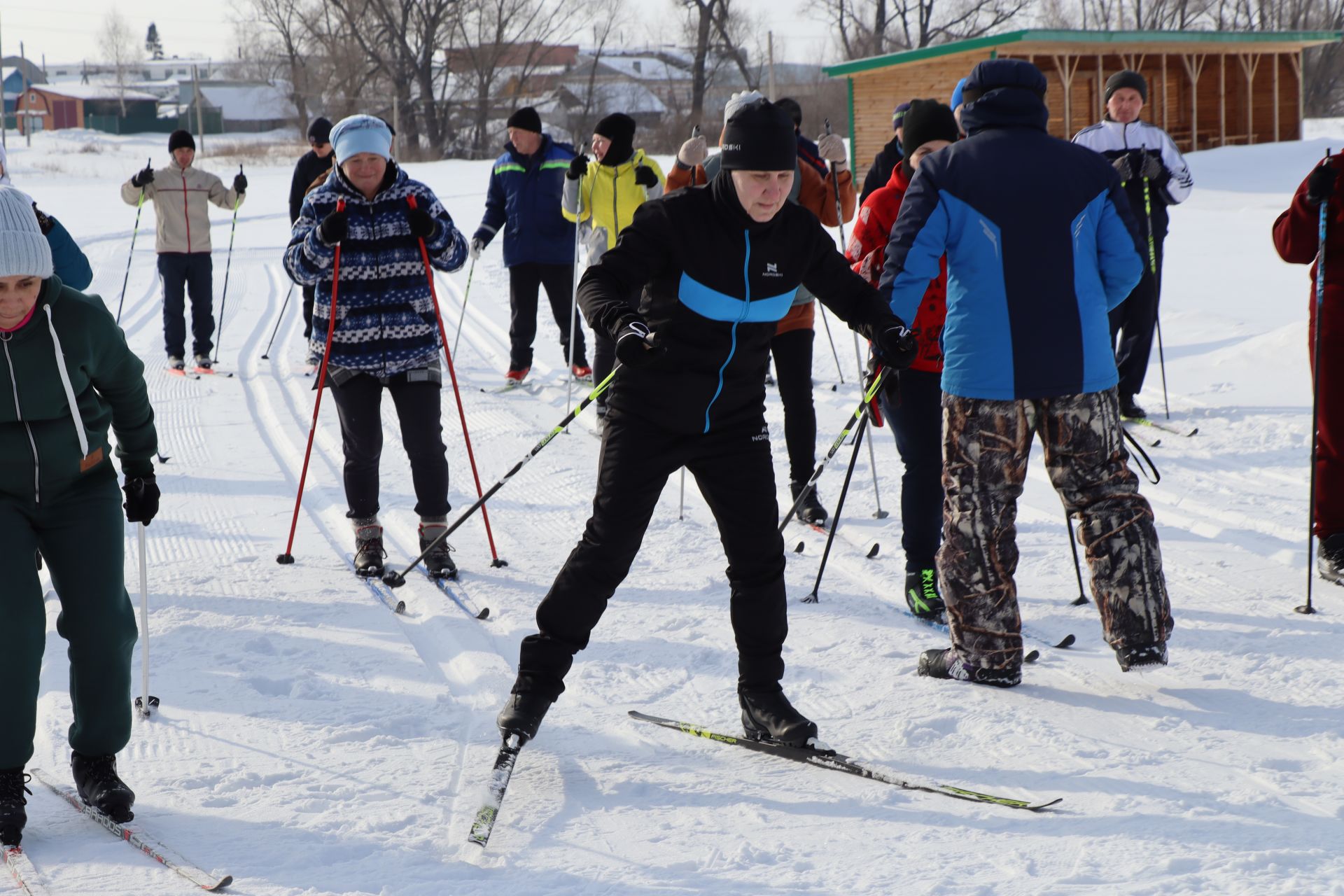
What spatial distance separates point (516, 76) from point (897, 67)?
28.9 meters

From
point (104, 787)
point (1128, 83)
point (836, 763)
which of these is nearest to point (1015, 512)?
point (836, 763)

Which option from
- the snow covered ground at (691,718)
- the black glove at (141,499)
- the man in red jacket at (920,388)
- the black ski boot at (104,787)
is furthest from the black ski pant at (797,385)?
the black ski boot at (104,787)

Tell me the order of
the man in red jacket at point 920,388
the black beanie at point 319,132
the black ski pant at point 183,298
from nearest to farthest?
the man in red jacket at point 920,388 < the black ski pant at point 183,298 < the black beanie at point 319,132

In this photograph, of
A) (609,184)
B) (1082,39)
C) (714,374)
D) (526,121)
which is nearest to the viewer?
(714,374)

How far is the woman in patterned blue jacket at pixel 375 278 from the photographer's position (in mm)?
4742

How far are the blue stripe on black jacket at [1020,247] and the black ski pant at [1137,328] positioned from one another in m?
3.71

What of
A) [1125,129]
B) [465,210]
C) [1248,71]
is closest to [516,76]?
[465,210]

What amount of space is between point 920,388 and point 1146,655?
3.87 ft

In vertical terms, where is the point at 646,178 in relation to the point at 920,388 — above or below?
above

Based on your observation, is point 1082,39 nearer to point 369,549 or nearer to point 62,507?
point 369,549

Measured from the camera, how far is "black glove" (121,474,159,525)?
324 centimetres

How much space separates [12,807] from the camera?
2.91 m

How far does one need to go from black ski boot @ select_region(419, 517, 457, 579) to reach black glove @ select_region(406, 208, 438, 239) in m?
1.16

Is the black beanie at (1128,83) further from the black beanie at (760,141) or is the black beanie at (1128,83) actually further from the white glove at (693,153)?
the black beanie at (760,141)
